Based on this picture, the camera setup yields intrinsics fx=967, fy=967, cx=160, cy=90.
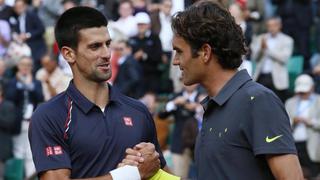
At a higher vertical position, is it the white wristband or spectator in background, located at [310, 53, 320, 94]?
the white wristband

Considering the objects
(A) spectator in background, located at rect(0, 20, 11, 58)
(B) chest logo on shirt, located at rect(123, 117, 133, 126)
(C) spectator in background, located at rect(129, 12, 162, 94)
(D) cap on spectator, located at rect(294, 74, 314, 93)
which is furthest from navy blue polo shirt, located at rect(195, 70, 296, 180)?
(A) spectator in background, located at rect(0, 20, 11, 58)

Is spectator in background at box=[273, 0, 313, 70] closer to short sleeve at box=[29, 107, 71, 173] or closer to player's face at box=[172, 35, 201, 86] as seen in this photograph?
short sleeve at box=[29, 107, 71, 173]

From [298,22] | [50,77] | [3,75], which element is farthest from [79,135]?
[298,22]

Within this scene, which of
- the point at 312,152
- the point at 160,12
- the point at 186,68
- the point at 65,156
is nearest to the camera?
the point at 186,68

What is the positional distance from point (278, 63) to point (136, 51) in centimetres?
235

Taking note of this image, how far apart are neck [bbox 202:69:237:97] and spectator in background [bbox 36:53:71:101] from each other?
9.08 m

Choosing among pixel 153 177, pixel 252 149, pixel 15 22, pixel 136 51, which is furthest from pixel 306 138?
pixel 252 149

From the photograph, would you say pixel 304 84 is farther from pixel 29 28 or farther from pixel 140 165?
pixel 140 165

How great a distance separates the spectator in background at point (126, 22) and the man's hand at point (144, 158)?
35.6 feet

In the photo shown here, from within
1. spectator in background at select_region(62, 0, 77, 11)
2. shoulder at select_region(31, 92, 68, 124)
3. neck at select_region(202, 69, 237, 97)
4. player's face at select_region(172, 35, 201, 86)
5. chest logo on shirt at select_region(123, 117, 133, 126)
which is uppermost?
player's face at select_region(172, 35, 201, 86)

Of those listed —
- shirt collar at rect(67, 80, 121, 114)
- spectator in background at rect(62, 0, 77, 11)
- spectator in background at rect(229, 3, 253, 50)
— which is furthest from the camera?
spectator in background at rect(62, 0, 77, 11)

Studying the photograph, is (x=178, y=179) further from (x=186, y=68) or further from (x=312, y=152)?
(x=312, y=152)

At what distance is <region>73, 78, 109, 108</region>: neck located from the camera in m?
5.59

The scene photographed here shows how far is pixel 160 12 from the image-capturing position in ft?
54.2
